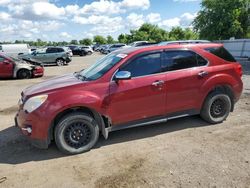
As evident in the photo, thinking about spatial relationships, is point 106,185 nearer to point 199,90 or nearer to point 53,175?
Answer: point 53,175

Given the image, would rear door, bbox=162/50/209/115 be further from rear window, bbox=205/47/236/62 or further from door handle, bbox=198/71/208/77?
rear window, bbox=205/47/236/62

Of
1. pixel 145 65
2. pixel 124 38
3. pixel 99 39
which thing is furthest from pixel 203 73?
pixel 99 39

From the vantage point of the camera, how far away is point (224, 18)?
34188mm

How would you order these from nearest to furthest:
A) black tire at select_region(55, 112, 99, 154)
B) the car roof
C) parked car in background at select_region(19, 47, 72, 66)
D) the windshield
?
black tire at select_region(55, 112, 99, 154), the windshield, the car roof, parked car in background at select_region(19, 47, 72, 66)

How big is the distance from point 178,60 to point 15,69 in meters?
11.6

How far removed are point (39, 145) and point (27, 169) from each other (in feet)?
1.50

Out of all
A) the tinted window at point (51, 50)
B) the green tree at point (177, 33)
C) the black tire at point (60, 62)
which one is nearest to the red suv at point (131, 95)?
the black tire at point (60, 62)

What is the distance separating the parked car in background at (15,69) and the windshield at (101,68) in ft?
34.6

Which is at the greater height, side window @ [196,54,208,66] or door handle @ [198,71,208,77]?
side window @ [196,54,208,66]

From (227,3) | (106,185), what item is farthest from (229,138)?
(227,3)

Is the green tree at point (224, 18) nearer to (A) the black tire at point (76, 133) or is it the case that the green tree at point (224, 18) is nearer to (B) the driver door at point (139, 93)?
(B) the driver door at point (139, 93)

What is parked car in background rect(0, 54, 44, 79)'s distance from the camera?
15.3m

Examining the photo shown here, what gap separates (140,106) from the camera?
17.7 ft

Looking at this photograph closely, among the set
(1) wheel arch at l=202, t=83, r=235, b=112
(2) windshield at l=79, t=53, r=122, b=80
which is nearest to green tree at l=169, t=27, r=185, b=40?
(1) wheel arch at l=202, t=83, r=235, b=112
